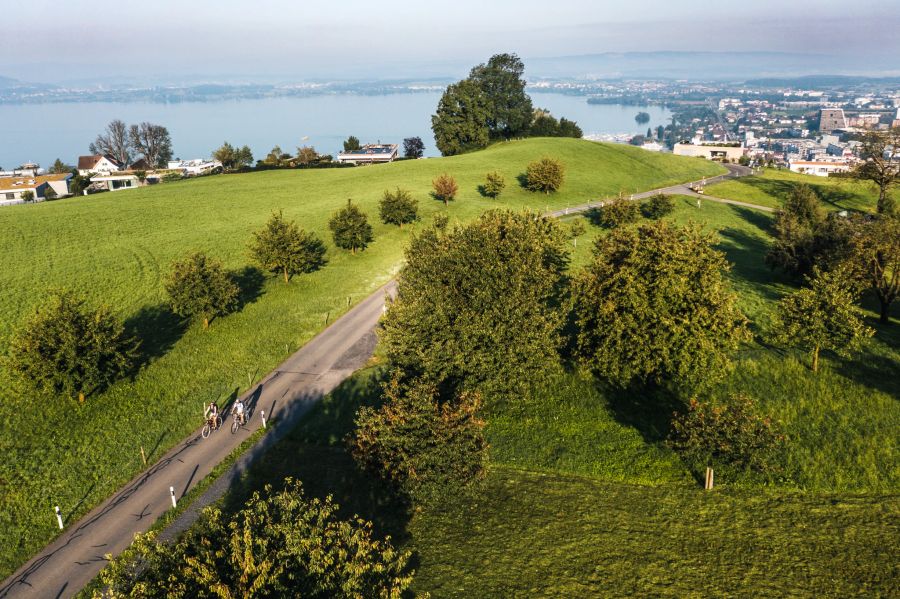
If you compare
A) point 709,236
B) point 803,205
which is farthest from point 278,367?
point 803,205

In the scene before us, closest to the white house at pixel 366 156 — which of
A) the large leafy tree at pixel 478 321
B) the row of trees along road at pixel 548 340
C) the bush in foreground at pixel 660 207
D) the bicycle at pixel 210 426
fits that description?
the bush in foreground at pixel 660 207

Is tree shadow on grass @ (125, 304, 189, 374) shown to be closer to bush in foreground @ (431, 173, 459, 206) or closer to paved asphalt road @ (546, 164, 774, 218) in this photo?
bush in foreground @ (431, 173, 459, 206)

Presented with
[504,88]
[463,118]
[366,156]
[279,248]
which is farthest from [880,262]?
[366,156]

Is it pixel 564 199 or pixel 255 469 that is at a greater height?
pixel 564 199

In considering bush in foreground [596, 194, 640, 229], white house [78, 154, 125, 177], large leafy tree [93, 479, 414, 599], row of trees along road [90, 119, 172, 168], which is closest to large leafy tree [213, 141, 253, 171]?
white house [78, 154, 125, 177]

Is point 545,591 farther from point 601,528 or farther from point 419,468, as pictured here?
point 419,468

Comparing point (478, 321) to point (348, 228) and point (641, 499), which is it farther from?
point (348, 228)
